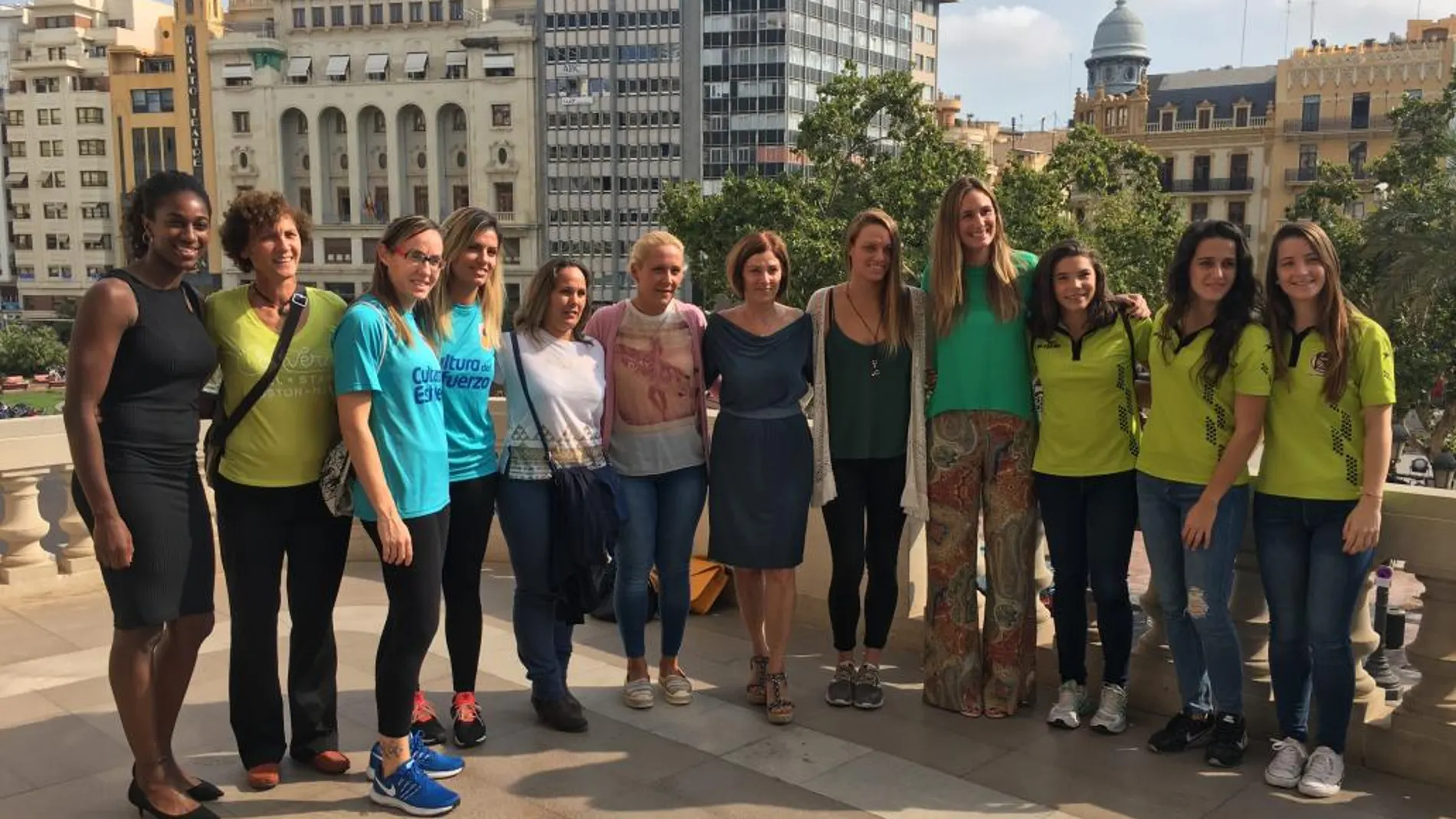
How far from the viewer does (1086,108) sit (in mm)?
58500

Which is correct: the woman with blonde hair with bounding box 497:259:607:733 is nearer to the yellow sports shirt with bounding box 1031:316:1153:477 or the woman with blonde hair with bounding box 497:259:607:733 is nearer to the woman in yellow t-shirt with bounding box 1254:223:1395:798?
the yellow sports shirt with bounding box 1031:316:1153:477

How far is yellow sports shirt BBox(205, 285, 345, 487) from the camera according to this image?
3.42 metres

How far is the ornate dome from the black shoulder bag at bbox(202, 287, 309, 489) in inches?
3138

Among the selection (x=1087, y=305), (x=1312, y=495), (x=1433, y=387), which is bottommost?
(x=1433, y=387)

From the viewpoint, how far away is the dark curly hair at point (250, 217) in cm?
349

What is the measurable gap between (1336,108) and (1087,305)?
5415 centimetres

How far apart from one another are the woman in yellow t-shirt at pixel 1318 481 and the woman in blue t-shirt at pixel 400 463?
8.58 feet

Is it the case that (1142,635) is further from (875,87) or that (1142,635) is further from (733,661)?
(875,87)

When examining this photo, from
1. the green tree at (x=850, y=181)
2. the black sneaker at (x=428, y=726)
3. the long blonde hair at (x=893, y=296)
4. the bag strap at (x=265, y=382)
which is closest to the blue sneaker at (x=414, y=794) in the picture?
the black sneaker at (x=428, y=726)

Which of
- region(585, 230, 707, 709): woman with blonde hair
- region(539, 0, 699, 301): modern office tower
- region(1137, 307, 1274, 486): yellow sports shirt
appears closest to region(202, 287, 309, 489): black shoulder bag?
region(585, 230, 707, 709): woman with blonde hair

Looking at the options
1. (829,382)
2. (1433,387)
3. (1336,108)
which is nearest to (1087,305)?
(829,382)

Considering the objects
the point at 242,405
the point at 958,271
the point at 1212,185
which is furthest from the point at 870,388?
the point at 1212,185

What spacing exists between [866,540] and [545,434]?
135cm

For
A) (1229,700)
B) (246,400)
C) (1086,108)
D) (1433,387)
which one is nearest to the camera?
(246,400)
